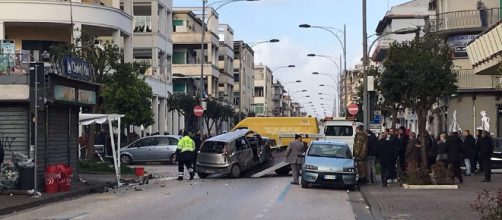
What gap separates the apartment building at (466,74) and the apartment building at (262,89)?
9640cm

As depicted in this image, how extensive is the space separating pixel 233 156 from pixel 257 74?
134 metres

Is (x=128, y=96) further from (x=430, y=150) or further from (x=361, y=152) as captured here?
(x=430, y=150)

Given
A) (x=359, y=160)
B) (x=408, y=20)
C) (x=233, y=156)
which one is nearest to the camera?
(x=359, y=160)

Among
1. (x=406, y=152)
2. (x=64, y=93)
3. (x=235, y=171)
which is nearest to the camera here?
(x=64, y=93)

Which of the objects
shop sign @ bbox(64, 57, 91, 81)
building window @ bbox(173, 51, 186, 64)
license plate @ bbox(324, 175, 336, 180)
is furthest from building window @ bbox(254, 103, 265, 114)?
license plate @ bbox(324, 175, 336, 180)

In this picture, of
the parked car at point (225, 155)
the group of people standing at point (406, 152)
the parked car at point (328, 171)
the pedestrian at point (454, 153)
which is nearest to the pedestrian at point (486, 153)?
the group of people standing at point (406, 152)

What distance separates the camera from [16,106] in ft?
73.1

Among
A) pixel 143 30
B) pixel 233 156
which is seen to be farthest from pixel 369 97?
pixel 143 30

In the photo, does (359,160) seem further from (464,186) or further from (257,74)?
(257,74)

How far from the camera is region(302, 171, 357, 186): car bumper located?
2392 centimetres

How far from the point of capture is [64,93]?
23.3 metres

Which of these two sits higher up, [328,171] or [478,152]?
[478,152]

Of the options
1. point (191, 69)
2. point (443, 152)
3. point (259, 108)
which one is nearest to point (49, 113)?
point (443, 152)

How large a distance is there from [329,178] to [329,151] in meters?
1.52
